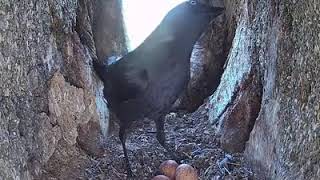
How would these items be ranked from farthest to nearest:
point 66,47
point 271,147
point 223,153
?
point 223,153
point 66,47
point 271,147

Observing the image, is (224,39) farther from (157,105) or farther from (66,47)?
(66,47)

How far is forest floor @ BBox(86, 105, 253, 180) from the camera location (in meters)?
2.00

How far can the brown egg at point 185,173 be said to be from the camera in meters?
1.84

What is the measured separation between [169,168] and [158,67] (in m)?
0.37

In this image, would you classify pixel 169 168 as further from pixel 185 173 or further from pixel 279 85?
pixel 279 85

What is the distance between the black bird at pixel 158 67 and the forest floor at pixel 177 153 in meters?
0.08

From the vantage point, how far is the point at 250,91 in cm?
197

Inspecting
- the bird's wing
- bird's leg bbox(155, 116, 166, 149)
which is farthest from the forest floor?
the bird's wing

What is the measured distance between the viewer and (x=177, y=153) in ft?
7.09

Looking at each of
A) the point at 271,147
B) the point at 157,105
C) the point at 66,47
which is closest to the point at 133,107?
the point at 157,105

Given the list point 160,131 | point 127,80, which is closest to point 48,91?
point 127,80

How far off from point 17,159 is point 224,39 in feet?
3.85

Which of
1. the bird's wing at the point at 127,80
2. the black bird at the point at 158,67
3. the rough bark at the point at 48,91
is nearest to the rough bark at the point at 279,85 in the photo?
the black bird at the point at 158,67

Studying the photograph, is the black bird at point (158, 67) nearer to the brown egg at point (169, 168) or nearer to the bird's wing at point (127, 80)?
the bird's wing at point (127, 80)
